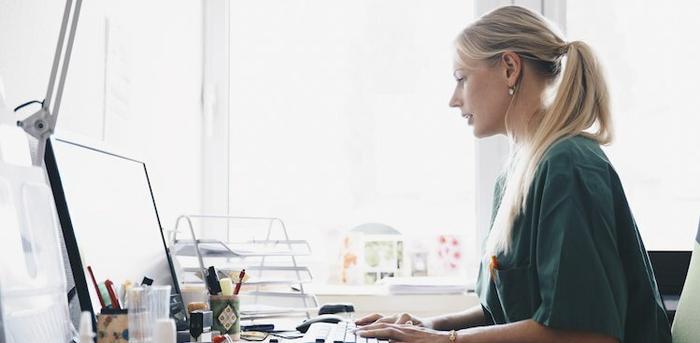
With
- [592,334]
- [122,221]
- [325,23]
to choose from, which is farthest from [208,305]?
[325,23]

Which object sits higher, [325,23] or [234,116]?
[325,23]

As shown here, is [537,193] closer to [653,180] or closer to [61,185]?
[61,185]

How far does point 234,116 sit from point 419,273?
863 millimetres

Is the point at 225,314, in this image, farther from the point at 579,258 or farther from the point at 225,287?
the point at 579,258

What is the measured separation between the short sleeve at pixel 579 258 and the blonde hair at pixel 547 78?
10cm

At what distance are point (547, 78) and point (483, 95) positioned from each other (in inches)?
5.2

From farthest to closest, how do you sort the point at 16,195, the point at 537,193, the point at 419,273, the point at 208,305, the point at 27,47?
the point at 419,273 < the point at 208,305 < the point at 537,193 < the point at 27,47 < the point at 16,195

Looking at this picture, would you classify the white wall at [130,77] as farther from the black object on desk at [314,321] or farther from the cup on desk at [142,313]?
the black object on desk at [314,321]

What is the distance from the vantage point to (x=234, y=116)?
2.84m

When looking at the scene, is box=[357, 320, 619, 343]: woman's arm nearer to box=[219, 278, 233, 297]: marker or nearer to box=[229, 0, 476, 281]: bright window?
box=[219, 278, 233, 297]: marker

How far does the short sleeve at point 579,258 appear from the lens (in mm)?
1290

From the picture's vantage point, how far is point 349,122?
9.27 feet

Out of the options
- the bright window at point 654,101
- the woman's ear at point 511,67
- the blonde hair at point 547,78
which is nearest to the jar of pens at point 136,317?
the blonde hair at point 547,78

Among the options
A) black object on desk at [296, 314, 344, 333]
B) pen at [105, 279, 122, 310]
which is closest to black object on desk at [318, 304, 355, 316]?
black object on desk at [296, 314, 344, 333]
